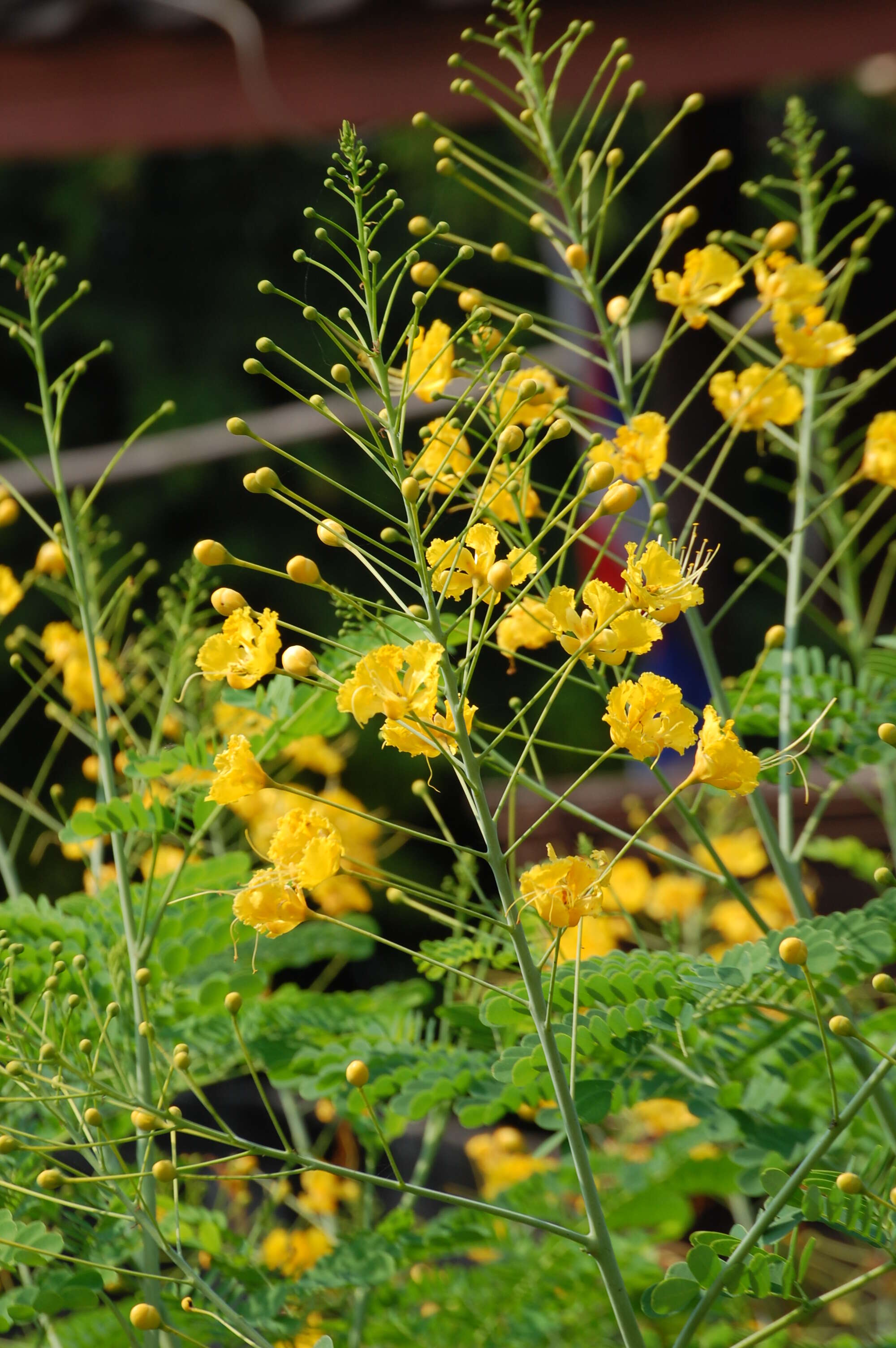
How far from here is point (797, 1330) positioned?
1.62 metres

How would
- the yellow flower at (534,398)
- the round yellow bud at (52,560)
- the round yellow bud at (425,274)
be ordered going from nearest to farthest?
1. the round yellow bud at (425,274)
2. the yellow flower at (534,398)
3. the round yellow bud at (52,560)

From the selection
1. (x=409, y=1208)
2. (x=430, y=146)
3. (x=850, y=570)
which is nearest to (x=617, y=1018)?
(x=409, y=1208)

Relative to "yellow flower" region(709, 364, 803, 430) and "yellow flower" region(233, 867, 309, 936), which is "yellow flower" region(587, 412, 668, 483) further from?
"yellow flower" region(233, 867, 309, 936)

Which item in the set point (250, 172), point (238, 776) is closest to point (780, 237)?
point (238, 776)

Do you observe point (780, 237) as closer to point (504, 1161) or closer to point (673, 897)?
point (673, 897)

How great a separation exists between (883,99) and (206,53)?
4229mm

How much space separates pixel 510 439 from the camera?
736mm

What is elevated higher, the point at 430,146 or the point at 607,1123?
the point at 430,146

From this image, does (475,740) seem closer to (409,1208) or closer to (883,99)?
(409,1208)

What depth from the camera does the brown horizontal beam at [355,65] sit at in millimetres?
1772

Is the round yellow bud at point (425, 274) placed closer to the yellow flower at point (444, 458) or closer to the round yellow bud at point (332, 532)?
the yellow flower at point (444, 458)

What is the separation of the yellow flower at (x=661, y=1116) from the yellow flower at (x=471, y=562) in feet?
4.10

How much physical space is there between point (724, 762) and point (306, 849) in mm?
254

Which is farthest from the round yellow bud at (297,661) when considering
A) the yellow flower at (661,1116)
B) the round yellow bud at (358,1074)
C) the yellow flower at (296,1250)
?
the yellow flower at (661,1116)
